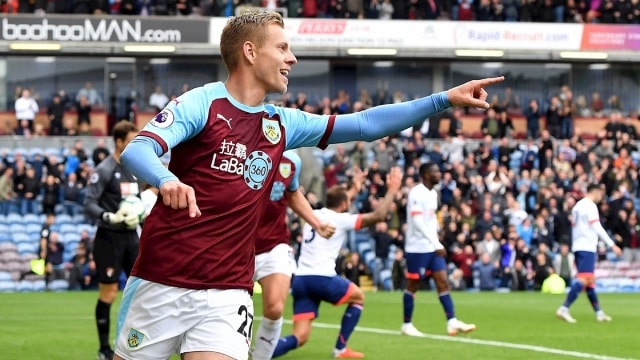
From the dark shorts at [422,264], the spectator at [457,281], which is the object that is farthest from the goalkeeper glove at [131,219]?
the spectator at [457,281]

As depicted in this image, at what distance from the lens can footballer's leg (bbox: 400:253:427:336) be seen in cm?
1728

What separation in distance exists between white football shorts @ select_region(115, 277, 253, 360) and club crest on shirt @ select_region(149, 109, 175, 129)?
2.55 feet

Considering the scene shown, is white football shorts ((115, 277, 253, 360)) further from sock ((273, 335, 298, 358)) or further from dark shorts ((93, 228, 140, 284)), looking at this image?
sock ((273, 335, 298, 358))

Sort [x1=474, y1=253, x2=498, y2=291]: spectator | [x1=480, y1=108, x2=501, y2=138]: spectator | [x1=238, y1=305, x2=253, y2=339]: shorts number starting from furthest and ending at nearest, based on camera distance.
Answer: [x1=480, y1=108, x2=501, y2=138]: spectator
[x1=474, y1=253, x2=498, y2=291]: spectator
[x1=238, y1=305, x2=253, y2=339]: shorts number

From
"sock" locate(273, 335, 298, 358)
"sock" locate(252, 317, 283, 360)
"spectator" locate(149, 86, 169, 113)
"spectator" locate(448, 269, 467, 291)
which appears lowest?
"spectator" locate(448, 269, 467, 291)

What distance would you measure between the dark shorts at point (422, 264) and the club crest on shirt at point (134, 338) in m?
11.9

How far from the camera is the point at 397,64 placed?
149ft

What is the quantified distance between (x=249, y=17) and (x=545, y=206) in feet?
93.8

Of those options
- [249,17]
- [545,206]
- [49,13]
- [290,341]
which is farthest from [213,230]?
[49,13]

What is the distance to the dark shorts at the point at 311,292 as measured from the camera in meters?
13.5

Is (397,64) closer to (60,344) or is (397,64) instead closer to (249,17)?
(60,344)

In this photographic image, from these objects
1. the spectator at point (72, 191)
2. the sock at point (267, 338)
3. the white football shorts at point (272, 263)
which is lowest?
the sock at point (267, 338)

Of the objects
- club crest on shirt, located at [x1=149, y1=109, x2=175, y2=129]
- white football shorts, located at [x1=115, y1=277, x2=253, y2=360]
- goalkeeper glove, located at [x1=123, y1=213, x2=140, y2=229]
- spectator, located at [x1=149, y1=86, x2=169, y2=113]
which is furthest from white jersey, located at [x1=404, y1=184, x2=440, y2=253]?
spectator, located at [x1=149, y1=86, x2=169, y2=113]

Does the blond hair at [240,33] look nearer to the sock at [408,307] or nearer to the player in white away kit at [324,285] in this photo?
the player in white away kit at [324,285]
